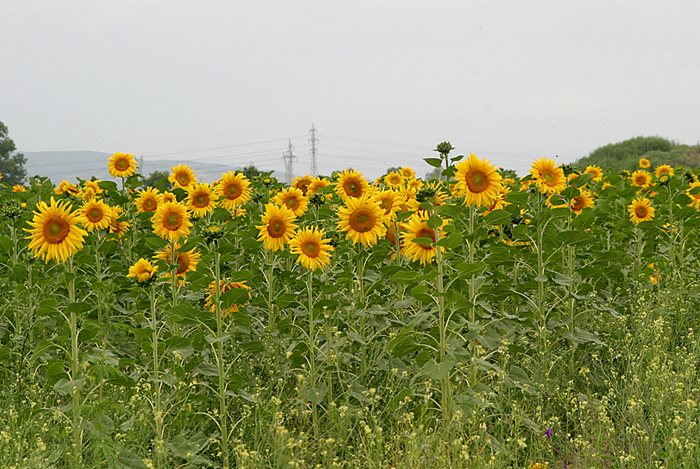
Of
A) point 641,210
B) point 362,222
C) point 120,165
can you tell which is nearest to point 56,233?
point 362,222

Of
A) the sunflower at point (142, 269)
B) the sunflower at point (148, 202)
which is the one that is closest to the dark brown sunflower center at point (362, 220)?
the sunflower at point (142, 269)

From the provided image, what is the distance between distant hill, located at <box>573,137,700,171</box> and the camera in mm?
28328

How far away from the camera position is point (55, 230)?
3.97m

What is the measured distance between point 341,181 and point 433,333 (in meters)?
2.05

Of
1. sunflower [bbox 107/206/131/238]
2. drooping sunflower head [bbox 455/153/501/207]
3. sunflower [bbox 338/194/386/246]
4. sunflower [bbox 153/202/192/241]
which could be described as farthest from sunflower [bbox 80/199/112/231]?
drooping sunflower head [bbox 455/153/501/207]

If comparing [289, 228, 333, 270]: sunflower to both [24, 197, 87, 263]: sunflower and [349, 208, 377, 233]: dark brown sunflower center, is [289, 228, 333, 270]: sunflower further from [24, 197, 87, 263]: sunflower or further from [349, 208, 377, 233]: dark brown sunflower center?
[24, 197, 87, 263]: sunflower

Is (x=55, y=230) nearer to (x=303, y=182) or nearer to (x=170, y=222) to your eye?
(x=170, y=222)

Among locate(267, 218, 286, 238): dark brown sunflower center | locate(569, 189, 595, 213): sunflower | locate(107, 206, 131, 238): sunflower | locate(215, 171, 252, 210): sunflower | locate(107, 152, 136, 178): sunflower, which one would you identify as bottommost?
locate(107, 206, 131, 238): sunflower

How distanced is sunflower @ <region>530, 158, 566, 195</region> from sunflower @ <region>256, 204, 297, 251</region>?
1.83m

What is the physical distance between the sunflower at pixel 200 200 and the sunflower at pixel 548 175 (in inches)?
106

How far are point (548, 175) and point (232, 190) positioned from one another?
281 cm

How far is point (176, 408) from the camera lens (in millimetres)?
4668

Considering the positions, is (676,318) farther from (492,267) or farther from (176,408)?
(176,408)

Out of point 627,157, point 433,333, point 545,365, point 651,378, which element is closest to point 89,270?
point 433,333
